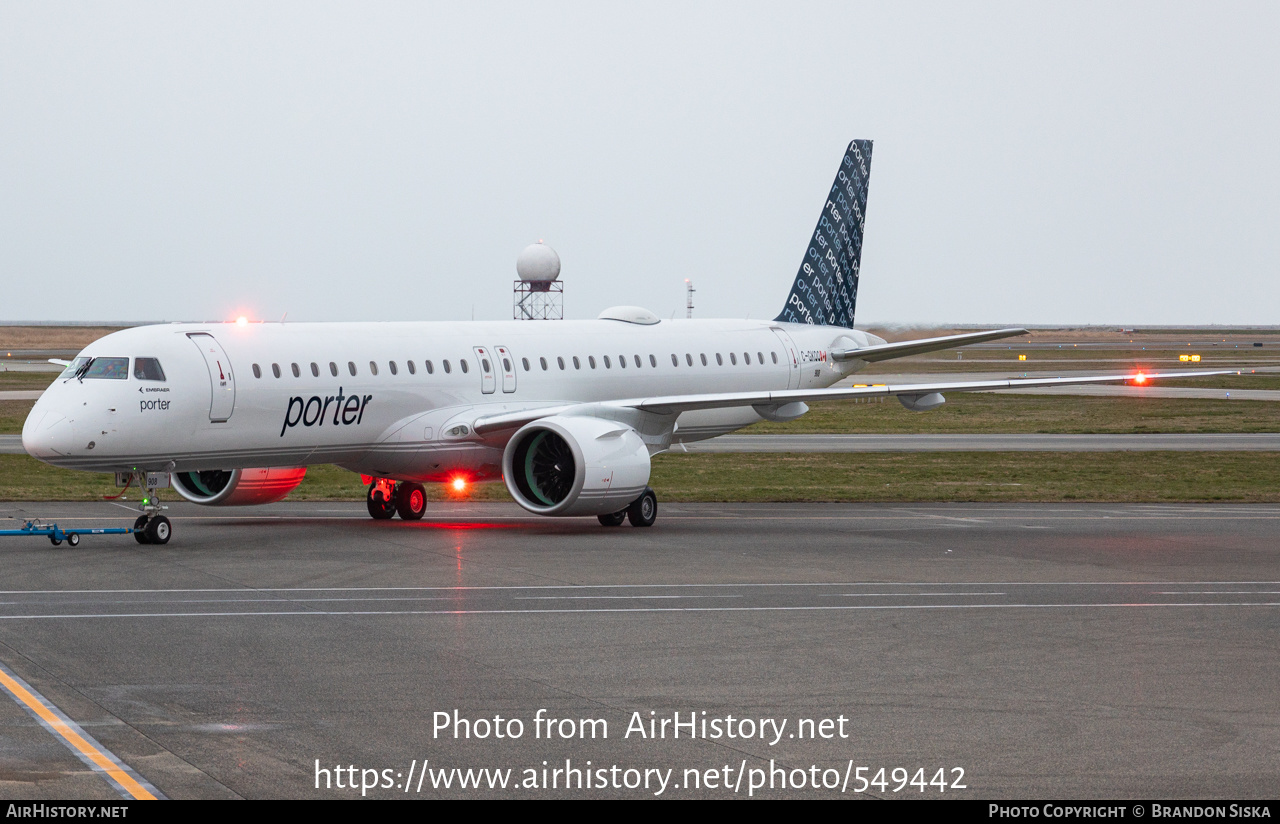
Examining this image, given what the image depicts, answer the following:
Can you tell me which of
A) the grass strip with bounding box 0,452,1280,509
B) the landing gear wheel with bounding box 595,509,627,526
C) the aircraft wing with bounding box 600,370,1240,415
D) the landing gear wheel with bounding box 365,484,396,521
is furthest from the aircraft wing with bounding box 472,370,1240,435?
the grass strip with bounding box 0,452,1280,509

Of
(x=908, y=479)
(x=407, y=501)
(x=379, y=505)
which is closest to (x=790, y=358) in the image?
(x=908, y=479)

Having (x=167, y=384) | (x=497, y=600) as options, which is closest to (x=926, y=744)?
(x=497, y=600)

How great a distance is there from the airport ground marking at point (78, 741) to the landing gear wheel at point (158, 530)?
459 inches

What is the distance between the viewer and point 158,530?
92.6 feet

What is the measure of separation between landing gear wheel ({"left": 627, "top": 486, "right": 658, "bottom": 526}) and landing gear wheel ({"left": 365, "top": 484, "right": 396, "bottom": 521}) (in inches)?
209

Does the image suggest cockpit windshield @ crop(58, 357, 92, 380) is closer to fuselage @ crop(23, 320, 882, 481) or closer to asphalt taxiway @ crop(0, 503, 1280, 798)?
fuselage @ crop(23, 320, 882, 481)

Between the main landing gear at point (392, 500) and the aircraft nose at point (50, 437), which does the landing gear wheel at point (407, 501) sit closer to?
the main landing gear at point (392, 500)

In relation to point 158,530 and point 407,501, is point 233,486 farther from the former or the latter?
point 158,530

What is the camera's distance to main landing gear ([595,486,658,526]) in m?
32.2

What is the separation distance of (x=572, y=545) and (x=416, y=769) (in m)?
16.5

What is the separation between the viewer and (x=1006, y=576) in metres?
24.5

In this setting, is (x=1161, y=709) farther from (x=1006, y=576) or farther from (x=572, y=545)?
(x=572, y=545)

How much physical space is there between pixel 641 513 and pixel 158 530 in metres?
9.60

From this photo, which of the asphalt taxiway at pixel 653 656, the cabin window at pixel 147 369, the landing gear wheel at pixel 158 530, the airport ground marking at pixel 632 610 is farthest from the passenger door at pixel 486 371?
the airport ground marking at pixel 632 610
